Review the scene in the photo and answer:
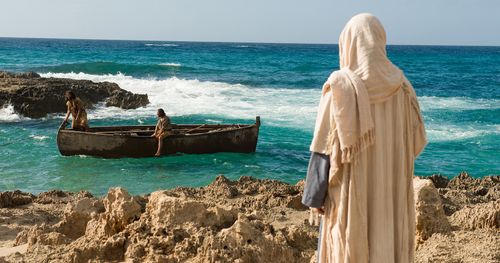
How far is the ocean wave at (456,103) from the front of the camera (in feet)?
82.8

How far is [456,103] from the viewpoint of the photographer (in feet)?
89.8

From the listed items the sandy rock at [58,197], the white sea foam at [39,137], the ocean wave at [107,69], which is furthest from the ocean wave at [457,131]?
the ocean wave at [107,69]

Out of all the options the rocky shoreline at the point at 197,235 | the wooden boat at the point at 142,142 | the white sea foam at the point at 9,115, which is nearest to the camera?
the rocky shoreline at the point at 197,235

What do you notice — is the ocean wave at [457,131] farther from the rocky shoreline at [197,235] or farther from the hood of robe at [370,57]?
the hood of robe at [370,57]

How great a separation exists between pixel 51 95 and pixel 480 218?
19166 millimetres

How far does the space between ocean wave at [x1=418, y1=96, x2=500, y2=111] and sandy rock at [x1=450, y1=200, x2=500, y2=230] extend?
20195mm

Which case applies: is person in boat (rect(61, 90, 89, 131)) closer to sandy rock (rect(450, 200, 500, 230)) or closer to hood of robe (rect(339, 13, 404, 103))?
sandy rock (rect(450, 200, 500, 230))

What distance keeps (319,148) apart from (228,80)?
3508 cm

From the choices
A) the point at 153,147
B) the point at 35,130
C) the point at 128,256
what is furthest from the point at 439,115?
the point at 128,256

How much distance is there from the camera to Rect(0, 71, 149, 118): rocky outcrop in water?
20.3 m

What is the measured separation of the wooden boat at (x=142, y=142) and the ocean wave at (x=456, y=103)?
13.4m

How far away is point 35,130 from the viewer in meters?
17.7

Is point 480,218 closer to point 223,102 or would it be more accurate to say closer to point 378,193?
point 378,193

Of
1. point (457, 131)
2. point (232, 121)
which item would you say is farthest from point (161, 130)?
point (457, 131)
